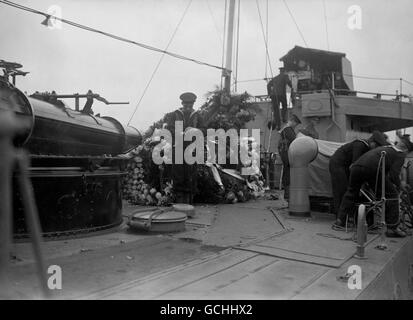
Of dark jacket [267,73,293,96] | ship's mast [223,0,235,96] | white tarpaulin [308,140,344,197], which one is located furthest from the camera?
dark jacket [267,73,293,96]

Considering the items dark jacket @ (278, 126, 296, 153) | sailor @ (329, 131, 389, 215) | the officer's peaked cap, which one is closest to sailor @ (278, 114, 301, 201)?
dark jacket @ (278, 126, 296, 153)

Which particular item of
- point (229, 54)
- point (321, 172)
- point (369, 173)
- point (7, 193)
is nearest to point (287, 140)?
point (321, 172)

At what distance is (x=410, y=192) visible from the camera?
6.87m

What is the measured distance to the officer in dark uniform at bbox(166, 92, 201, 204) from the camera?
7203 mm

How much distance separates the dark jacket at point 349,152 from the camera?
6.01 m

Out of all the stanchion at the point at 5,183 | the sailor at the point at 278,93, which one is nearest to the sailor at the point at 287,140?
the stanchion at the point at 5,183

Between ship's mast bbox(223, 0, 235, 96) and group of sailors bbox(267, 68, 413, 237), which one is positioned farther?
ship's mast bbox(223, 0, 235, 96)

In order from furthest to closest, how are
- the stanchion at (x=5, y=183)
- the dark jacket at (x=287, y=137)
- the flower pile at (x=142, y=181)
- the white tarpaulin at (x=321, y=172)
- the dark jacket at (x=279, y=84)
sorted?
the dark jacket at (x=279, y=84) → the flower pile at (x=142, y=181) → the dark jacket at (x=287, y=137) → the white tarpaulin at (x=321, y=172) → the stanchion at (x=5, y=183)

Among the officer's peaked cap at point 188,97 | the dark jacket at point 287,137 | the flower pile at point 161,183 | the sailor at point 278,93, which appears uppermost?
the sailor at point 278,93

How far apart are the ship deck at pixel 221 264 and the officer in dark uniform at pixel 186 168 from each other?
5.59ft

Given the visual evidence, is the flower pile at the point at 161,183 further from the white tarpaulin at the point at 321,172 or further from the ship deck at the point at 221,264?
the ship deck at the point at 221,264

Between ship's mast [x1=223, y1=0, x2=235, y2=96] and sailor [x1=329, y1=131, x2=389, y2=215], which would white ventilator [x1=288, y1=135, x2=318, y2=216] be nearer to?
sailor [x1=329, y1=131, x2=389, y2=215]

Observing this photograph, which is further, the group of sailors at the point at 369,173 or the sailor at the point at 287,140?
the sailor at the point at 287,140
